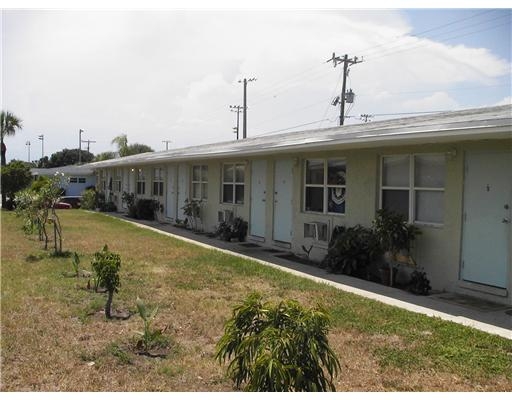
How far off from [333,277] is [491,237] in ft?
8.56

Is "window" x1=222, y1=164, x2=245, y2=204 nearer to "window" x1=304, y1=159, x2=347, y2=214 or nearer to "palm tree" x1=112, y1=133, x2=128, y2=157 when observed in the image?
"window" x1=304, y1=159, x2=347, y2=214

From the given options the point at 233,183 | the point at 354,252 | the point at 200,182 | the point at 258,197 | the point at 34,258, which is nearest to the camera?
the point at 354,252

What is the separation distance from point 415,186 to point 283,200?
13.3 feet

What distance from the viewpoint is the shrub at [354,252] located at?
8.29 meters

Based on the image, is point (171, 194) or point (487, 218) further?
point (171, 194)

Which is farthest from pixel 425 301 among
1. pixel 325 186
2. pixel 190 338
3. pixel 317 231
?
pixel 325 186

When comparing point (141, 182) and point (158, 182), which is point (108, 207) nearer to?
point (141, 182)

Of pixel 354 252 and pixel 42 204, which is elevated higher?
pixel 42 204

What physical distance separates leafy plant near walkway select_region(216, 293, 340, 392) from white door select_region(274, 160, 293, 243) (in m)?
8.27

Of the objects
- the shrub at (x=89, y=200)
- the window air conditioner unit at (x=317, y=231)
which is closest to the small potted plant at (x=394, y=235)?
the window air conditioner unit at (x=317, y=231)

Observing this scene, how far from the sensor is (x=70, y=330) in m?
5.12

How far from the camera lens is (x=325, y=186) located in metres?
10.1

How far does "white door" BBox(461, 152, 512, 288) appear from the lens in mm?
6555

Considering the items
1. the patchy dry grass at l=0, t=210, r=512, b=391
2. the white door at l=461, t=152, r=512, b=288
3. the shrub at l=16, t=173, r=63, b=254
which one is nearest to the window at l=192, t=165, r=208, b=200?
the shrub at l=16, t=173, r=63, b=254
